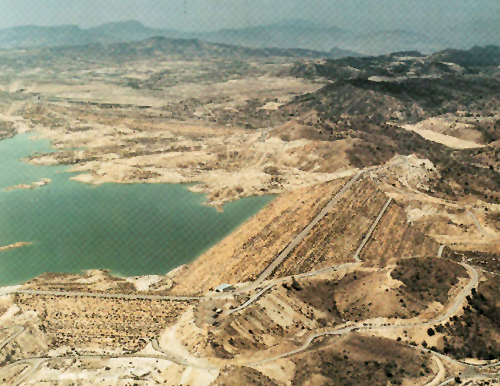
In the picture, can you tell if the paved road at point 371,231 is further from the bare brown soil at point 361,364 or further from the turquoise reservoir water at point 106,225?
the bare brown soil at point 361,364

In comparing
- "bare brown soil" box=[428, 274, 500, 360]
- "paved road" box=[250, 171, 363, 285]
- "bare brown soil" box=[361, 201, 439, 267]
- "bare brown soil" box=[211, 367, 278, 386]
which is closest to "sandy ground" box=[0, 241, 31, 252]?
"paved road" box=[250, 171, 363, 285]

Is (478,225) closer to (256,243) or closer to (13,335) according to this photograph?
(256,243)

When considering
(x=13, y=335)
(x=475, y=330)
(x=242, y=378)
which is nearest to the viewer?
(x=242, y=378)

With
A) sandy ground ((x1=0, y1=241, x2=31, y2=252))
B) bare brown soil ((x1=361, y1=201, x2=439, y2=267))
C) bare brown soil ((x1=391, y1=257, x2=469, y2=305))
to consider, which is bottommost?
sandy ground ((x1=0, y1=241, x2=31, y2=252))

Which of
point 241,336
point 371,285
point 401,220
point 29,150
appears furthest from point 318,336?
point 29,150

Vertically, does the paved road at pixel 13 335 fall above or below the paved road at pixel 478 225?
below

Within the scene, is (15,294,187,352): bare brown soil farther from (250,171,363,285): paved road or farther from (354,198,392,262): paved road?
(354,198,392,262): paved road

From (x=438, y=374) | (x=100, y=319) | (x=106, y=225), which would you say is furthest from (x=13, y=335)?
(x=438, y=374)

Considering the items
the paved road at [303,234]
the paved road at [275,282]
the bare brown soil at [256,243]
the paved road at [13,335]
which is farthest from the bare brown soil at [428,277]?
the paved road at [13,335]
